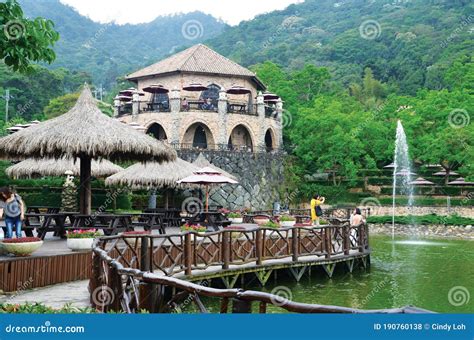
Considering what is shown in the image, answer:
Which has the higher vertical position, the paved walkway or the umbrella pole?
the umbrella pole

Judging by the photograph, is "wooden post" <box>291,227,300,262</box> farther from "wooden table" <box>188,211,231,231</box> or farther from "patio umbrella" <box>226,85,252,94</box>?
"patio umbrella" <box>226,85,252,94</box>

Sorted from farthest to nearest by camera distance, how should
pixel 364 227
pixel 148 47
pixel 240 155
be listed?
pixel 148 47
pixel 240 155
pixel 364 227

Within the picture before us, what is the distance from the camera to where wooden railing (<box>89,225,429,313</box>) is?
5.31 m

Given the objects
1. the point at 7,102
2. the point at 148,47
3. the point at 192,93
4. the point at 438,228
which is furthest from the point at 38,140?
the point at 148,47

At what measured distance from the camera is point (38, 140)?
43.1 ft

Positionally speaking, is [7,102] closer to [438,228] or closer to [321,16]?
[438,228]

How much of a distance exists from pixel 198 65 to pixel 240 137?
20.3ft

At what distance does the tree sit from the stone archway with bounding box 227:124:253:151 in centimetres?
3386

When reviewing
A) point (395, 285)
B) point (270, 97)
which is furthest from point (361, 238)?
point (270, 97)

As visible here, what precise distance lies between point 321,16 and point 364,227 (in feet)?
322

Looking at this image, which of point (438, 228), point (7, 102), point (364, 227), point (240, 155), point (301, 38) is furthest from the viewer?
point (301, 38)

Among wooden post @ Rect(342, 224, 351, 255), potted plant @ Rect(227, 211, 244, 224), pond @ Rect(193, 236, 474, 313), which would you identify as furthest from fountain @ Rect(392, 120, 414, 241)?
wooden post @ Rect(342, 224, 351, 255)

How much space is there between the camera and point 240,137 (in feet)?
140

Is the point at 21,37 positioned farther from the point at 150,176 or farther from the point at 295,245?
the point at 150,176
